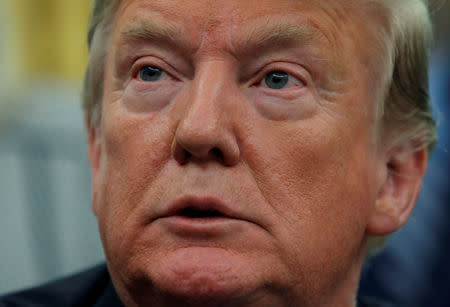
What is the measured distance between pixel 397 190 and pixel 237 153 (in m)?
0.76

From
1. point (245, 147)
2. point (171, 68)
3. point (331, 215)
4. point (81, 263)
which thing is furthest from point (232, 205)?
point (81, 263)

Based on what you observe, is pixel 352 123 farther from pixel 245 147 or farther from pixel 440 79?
pixel 440 79

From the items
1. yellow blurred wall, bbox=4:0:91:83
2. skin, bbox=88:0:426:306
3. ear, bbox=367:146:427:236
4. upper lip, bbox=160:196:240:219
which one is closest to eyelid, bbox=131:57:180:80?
skin, bbox=88:0:426:306

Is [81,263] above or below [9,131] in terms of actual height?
below

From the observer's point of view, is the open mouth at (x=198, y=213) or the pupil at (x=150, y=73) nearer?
the open mouth at (x=198, y=213)

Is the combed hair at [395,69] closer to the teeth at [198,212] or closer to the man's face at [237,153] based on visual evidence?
the man's face at [237,153]

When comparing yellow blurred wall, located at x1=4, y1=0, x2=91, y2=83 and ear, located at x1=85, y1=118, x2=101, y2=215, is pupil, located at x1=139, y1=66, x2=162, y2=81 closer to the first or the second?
ear, located at x1=85, y1=118, x2=101, y2=215

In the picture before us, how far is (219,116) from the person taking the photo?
7.08 ft

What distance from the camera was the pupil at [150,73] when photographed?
240 cm

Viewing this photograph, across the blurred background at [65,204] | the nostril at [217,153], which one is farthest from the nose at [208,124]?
the blurred background at [65,204]

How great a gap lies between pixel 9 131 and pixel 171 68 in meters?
2.88

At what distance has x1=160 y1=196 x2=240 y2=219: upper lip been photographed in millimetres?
2102

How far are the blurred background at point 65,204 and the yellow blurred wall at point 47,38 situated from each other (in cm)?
20

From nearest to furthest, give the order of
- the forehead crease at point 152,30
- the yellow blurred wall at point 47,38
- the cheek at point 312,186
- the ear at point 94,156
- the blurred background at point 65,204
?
1. the cheek at point 312,186
2. the forehead crease at point 152,30
3. the ear at point 94,156
4. the blurred background at point 65,204
5. the yellow blurred wall at point 47,38
